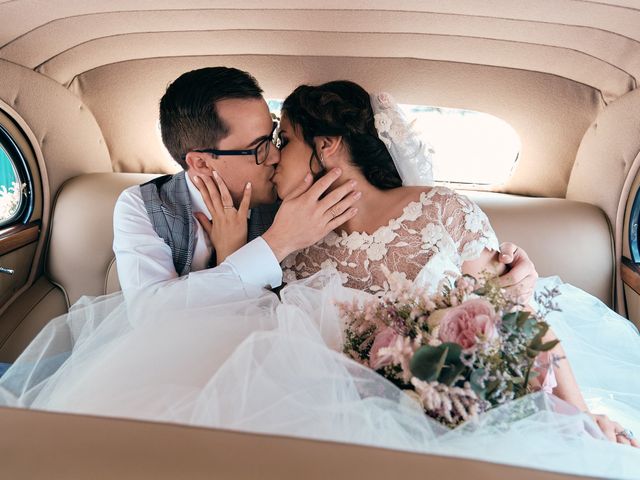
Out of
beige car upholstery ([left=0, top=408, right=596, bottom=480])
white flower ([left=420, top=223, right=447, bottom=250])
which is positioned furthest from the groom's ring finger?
beige car upholstery ([left=0, top=408, right=596, bottom=480])

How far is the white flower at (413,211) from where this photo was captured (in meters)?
2.03

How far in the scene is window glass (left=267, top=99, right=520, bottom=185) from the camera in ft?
→ 10.2

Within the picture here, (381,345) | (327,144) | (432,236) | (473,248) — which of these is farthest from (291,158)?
(381,345)

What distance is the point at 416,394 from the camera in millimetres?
1299

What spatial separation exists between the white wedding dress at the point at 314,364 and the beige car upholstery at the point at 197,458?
0.17 metres

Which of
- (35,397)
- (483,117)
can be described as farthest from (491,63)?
(35,397)

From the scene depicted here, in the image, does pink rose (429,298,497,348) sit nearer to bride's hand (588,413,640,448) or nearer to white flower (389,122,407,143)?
bride's hand (588,413,640,448)

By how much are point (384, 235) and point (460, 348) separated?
86cm

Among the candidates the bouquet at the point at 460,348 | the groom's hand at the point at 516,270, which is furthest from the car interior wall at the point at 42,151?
the bouquet at the point at 460,348

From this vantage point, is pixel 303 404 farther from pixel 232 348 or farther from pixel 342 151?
pixel 342 151

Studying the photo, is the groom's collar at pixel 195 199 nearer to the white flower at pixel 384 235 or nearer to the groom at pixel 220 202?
the groom at pixel 220 202

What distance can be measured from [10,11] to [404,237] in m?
1.87

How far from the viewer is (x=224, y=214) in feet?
7.26

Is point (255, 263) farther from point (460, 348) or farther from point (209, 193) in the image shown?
point (460, 348)
